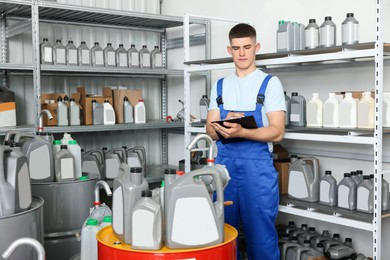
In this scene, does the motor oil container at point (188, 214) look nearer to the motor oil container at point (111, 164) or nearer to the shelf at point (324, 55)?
the shelf at point (324, 55)

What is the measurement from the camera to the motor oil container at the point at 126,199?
2.13 metres

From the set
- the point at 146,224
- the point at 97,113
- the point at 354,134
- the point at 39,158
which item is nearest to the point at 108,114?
the point at 97,113

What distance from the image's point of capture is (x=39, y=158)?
3.12 metres

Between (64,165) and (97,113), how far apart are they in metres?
1.51

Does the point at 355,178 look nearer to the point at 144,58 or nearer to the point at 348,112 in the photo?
the point at 348,112

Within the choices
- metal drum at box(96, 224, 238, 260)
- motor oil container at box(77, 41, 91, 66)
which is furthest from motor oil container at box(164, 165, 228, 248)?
motor oil container at box(77, 41, 91, 66)

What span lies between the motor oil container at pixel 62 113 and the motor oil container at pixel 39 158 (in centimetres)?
123

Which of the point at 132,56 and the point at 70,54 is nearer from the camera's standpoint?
the point at 70,54

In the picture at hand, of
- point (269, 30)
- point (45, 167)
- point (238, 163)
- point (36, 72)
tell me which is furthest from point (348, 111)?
→ point (36, 72)

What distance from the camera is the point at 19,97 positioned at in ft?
16.0

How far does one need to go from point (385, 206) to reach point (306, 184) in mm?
590

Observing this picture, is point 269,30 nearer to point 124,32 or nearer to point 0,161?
point 124,32

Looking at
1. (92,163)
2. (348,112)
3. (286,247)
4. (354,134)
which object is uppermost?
(348,112)

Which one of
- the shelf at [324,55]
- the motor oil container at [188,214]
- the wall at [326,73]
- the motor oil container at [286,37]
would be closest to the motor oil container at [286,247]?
the wall at [326,73]
